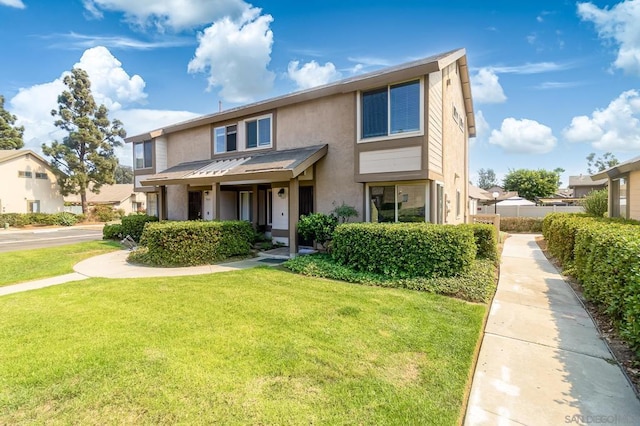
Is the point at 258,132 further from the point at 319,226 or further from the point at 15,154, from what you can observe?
the point at 15,154

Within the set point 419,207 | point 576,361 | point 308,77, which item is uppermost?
point 308,77

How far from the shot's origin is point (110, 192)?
157ft

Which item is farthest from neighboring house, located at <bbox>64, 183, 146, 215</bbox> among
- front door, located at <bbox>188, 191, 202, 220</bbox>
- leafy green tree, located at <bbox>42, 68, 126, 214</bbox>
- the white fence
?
the white fence

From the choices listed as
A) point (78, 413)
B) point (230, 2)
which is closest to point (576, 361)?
point (78, 413)

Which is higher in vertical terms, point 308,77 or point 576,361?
point 308,77

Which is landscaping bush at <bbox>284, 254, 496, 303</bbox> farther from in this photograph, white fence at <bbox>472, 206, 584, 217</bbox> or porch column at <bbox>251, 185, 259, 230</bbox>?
white fence at <bbox>472, 206, 584, 217</bbox>

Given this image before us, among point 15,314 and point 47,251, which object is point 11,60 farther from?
point 15,314

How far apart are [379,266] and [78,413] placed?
6.87 meters

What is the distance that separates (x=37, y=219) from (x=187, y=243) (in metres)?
33.1

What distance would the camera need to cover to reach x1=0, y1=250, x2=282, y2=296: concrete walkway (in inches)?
325

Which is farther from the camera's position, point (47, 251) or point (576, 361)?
point (47, 251)

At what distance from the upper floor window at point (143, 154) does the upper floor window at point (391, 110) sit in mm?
14909

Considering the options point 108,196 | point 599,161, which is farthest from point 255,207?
point 599,161

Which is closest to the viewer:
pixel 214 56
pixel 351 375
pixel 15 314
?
pixel 351 375
